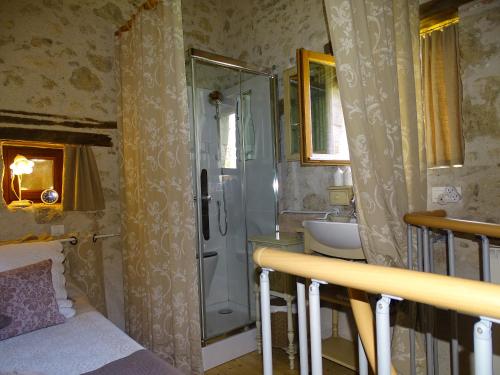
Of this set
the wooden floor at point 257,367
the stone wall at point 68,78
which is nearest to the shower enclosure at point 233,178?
the wooden floor at point 257,367

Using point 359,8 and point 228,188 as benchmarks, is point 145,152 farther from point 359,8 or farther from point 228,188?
point 359,8

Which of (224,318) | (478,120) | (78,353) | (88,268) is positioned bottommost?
(224,318)

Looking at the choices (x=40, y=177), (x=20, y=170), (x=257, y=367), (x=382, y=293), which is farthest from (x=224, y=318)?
(x=382, y=293)

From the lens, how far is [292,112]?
9.52ft

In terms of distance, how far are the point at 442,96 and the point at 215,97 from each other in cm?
199

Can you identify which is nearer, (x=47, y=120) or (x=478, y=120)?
(x=478, y=120)

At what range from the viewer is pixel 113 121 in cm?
277

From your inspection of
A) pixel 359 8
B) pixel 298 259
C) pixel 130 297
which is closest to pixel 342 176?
pixel 359 8

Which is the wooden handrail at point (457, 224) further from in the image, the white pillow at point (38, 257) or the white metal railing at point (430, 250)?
the white pillow at point (38, 257)

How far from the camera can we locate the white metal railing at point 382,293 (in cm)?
48

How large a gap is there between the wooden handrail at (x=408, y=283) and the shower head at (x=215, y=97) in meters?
2.75

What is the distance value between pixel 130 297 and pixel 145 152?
3.50 feet

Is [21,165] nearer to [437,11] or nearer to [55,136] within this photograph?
[55,136]

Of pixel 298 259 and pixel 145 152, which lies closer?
pixel 298 259
